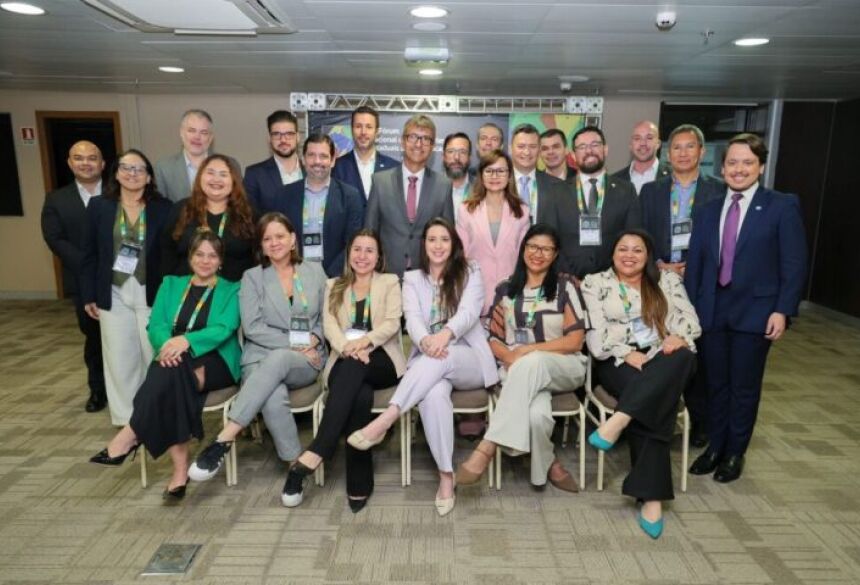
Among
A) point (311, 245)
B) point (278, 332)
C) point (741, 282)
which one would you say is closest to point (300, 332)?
point (278, 332)

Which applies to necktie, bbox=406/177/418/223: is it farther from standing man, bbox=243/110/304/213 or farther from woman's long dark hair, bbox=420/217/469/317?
standing man, bbox=243/110/304/213

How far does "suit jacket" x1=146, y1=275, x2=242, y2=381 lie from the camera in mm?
3051

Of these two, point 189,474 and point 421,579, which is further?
point 189,474

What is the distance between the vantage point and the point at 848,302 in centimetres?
671

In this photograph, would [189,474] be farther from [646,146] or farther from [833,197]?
[833,197]

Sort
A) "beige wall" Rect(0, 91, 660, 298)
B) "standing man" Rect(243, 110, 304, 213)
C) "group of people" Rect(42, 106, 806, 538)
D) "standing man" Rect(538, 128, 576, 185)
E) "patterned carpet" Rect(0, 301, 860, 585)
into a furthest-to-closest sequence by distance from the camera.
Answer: "beige wall" Rect(0, 91, 660, 298) < "standing man" Rect(538, 128, 576, 185) < "standing man" Rect(243, 110, 304, 213) < "group of people" Rect(42, 106, 806, 538) < "patterned carpet" Rect(0, 301, 860, 585)

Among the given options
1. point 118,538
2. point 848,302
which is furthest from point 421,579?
point 848,302

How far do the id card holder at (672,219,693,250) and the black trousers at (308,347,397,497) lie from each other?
1.88m

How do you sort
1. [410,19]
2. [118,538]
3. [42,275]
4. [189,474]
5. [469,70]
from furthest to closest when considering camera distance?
[42,275], [469,70], [410,19], [189,474], [118,538]

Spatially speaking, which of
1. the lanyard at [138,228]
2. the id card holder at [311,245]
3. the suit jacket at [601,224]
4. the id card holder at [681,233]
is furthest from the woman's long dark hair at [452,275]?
the lanyard at [138,228]

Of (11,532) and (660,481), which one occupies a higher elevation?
(660,481)

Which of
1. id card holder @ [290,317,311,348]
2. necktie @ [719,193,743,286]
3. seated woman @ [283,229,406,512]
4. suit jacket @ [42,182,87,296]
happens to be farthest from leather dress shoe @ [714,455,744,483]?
suit jacket @ [42,182,87,296]

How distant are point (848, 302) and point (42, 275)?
970 cm

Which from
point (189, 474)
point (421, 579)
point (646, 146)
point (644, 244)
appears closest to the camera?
point (421, 579)
